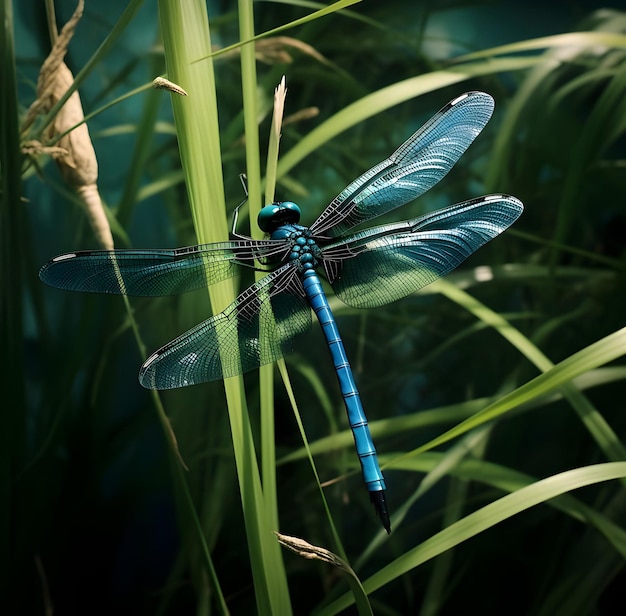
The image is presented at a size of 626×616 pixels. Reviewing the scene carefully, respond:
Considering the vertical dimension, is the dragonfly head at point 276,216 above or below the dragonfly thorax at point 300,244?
above

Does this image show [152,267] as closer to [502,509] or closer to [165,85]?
[165,85]

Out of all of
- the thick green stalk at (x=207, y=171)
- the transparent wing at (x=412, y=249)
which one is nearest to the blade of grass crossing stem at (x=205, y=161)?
the thick green stalk at (x=207, y=171)

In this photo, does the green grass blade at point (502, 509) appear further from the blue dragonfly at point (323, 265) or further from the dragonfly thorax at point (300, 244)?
the dragonfly thorax at point (300, 244)

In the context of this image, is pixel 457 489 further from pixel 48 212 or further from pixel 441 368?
pixel 48 212

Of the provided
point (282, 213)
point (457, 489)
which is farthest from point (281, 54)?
point (457, 489)

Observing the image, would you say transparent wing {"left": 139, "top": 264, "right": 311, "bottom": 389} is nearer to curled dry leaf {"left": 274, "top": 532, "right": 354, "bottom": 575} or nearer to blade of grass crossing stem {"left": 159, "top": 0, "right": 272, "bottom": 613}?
blade of grass crossing stem {"left": 159, "top": 0, "right": 272, "bottom": 613}

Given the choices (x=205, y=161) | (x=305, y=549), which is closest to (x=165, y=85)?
(x=205, y=161)
